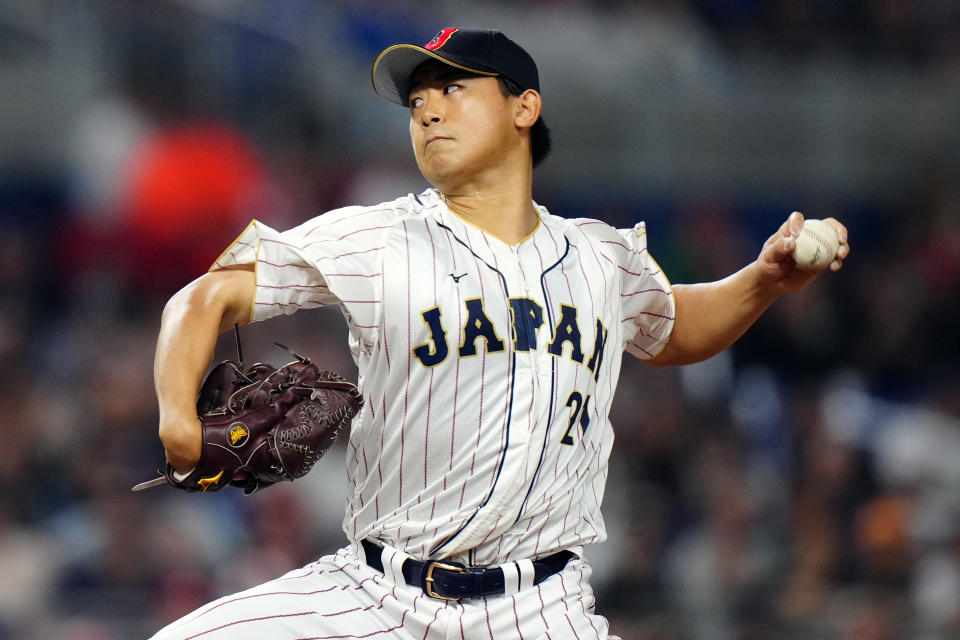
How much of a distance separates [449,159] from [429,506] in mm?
765

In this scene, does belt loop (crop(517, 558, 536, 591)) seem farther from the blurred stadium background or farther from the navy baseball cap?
the blurred stadium background

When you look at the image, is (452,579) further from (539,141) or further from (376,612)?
(539,141)

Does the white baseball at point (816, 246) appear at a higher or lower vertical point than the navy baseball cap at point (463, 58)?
lower

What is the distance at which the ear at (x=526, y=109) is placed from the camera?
2854 mm

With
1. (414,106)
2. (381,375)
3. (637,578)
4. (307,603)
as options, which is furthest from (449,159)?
(637,578)

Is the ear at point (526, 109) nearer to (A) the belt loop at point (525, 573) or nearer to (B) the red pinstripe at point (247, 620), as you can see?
(A) the belt loop at point (525, 573)

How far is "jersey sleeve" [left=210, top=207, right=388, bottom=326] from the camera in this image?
248 centimetres

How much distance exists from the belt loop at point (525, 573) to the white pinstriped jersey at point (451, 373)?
0.03 meters

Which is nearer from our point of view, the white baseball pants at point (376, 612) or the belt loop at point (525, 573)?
the white baseball pants at point (376, 612)

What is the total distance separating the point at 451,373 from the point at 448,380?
0.02m

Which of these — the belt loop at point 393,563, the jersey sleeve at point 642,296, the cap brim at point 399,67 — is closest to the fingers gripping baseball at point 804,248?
the jersey sleeve at point 642,296

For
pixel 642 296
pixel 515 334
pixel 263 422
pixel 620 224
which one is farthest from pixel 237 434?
pixel 620 224

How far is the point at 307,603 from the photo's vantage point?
2500 mm

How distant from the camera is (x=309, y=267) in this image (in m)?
2.51
